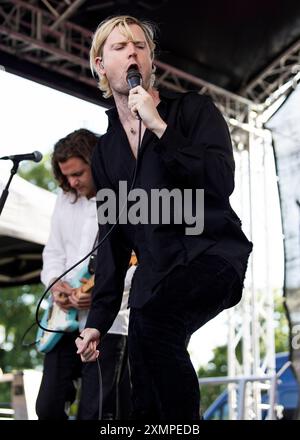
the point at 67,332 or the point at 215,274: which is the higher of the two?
the point at 67,332

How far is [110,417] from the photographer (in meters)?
3.77

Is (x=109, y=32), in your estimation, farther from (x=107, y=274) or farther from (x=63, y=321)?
(x=63, y=321)

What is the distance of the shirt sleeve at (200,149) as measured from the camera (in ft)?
7.57

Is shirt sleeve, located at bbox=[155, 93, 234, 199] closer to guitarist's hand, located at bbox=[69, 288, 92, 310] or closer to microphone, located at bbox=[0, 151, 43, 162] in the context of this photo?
microphone, located at bbox=[0, 151, 43, 162]

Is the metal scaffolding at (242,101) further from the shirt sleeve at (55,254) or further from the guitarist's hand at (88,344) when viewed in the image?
the guitarist's hand at (88,344)

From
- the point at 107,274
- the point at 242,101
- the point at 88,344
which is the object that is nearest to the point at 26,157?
the point at 107,274

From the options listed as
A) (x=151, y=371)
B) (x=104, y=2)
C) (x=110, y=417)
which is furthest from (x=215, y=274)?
(x=104, y=2)

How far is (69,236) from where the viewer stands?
4.15 m

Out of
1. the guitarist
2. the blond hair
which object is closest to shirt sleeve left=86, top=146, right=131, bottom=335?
the blond hair

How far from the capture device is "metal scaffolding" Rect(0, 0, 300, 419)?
653 centimetres

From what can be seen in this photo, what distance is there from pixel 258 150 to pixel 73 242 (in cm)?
437

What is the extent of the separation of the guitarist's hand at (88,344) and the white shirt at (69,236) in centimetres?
130

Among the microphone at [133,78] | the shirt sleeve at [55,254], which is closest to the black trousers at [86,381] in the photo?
the shirt sleeve at [55,254]
